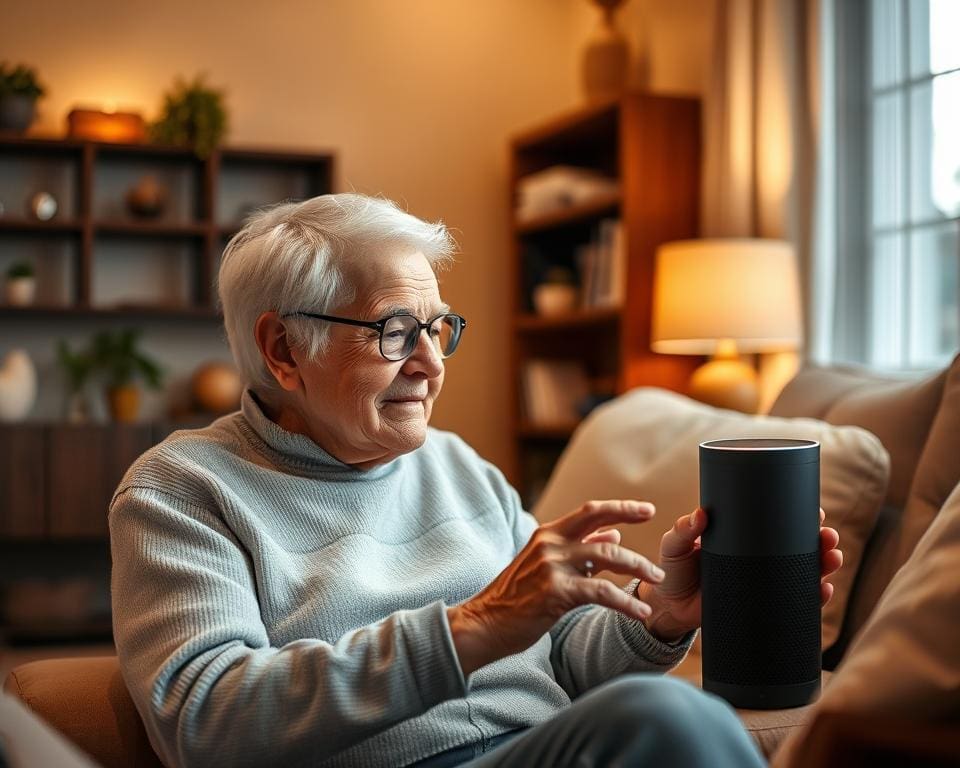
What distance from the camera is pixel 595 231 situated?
4258 millimetres

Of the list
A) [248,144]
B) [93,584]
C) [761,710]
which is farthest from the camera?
[248,144]

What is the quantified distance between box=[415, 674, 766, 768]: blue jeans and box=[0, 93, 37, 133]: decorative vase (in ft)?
12.1

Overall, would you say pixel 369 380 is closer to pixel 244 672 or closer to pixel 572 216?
pixel 244 672

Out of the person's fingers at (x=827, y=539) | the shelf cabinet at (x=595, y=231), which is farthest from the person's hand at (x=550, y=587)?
the shelf cabinet at (x=595, y=231)

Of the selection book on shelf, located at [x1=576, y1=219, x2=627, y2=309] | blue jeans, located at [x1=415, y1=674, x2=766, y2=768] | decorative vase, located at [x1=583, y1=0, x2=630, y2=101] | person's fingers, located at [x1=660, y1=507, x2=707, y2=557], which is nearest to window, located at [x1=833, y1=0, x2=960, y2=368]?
book on shelf, located at [x1=576, y1=219, x2=627, y2=309]

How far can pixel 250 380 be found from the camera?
157 centimetres

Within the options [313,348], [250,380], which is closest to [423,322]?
[313,348]

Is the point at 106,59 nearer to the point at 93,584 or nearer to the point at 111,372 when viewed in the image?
the point at 111,372

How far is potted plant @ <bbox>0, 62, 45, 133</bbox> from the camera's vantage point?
4078mm

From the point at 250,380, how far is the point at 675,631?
2.15ft

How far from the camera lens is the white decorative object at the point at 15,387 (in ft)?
13.2

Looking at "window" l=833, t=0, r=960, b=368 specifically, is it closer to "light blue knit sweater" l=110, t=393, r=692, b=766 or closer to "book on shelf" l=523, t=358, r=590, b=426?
"book on shelf" l=523, t=358, r=590, b=426

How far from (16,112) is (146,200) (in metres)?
0.53

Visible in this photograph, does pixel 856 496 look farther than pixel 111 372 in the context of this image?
No
